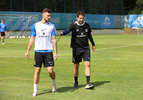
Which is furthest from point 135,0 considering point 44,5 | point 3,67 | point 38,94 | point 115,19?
point 38,94

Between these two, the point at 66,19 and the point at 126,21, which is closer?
the point at 66,19

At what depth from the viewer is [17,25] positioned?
42500mm

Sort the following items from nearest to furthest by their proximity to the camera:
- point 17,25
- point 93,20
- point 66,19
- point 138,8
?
1. point 17,25
2. point 66,19
3. point 93,20
4. point 138,8

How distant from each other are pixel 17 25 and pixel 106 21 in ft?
62.6

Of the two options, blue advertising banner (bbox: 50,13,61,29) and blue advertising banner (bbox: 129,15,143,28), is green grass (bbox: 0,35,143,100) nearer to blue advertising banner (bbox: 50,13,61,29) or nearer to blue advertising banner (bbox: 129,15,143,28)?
blue advertising banner (bbox: 50,13,61,29)

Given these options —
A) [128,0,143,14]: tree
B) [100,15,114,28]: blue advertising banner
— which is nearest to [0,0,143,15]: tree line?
[128,0,143,14]: tree

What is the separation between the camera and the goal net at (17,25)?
41.7 meters

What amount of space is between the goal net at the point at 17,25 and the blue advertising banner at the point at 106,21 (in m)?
16.0

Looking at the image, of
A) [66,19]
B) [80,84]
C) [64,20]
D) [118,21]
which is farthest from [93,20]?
[80,84]

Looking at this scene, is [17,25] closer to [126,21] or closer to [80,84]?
[126,21]

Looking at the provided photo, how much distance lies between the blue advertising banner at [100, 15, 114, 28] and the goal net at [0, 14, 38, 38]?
1597cm

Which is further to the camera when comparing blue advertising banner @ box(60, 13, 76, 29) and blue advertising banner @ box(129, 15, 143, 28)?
blue advertising banner @ box(129, 15, 143, 28)

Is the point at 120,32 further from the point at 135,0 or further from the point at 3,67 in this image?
the point at 3,67

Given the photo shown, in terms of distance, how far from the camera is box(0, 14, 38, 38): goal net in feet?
137
